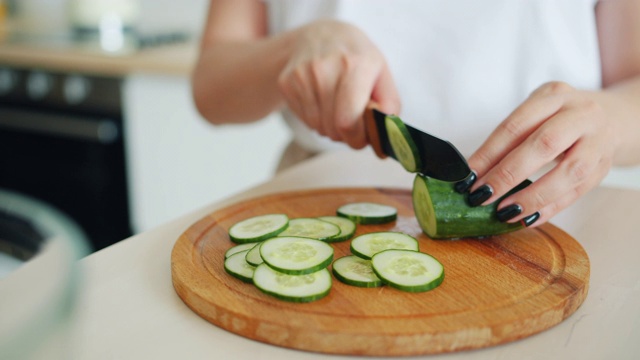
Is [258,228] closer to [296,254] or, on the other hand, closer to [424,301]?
[296,254]

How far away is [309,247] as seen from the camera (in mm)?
887

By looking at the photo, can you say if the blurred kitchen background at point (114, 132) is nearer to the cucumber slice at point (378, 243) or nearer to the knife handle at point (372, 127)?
the knife handle at point (372, 127)

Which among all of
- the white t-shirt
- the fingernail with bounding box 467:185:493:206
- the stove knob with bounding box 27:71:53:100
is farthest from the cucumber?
the stove knob with bounding box 27:71:53:100

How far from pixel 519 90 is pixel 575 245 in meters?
0.65

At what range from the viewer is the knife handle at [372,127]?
1.11 m

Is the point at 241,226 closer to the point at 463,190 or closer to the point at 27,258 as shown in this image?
the point at 463,190

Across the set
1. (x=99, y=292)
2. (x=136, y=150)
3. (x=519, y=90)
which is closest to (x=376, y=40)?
(x=519, y=90)

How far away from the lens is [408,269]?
83 centimetres

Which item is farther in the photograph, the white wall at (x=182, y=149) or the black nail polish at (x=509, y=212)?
the white wall at (x=182, y=149)

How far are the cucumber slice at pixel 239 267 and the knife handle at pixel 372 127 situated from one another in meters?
0.34

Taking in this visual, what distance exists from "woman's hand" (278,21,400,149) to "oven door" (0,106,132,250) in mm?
1916

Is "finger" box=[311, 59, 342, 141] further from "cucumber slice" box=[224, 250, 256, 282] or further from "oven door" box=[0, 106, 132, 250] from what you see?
"oven door" box=[0, 106, 132, 250]

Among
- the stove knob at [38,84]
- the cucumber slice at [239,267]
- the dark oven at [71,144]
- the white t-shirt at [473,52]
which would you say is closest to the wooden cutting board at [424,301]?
the cucumber slice at [239,267]

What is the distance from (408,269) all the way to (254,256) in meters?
0.20
